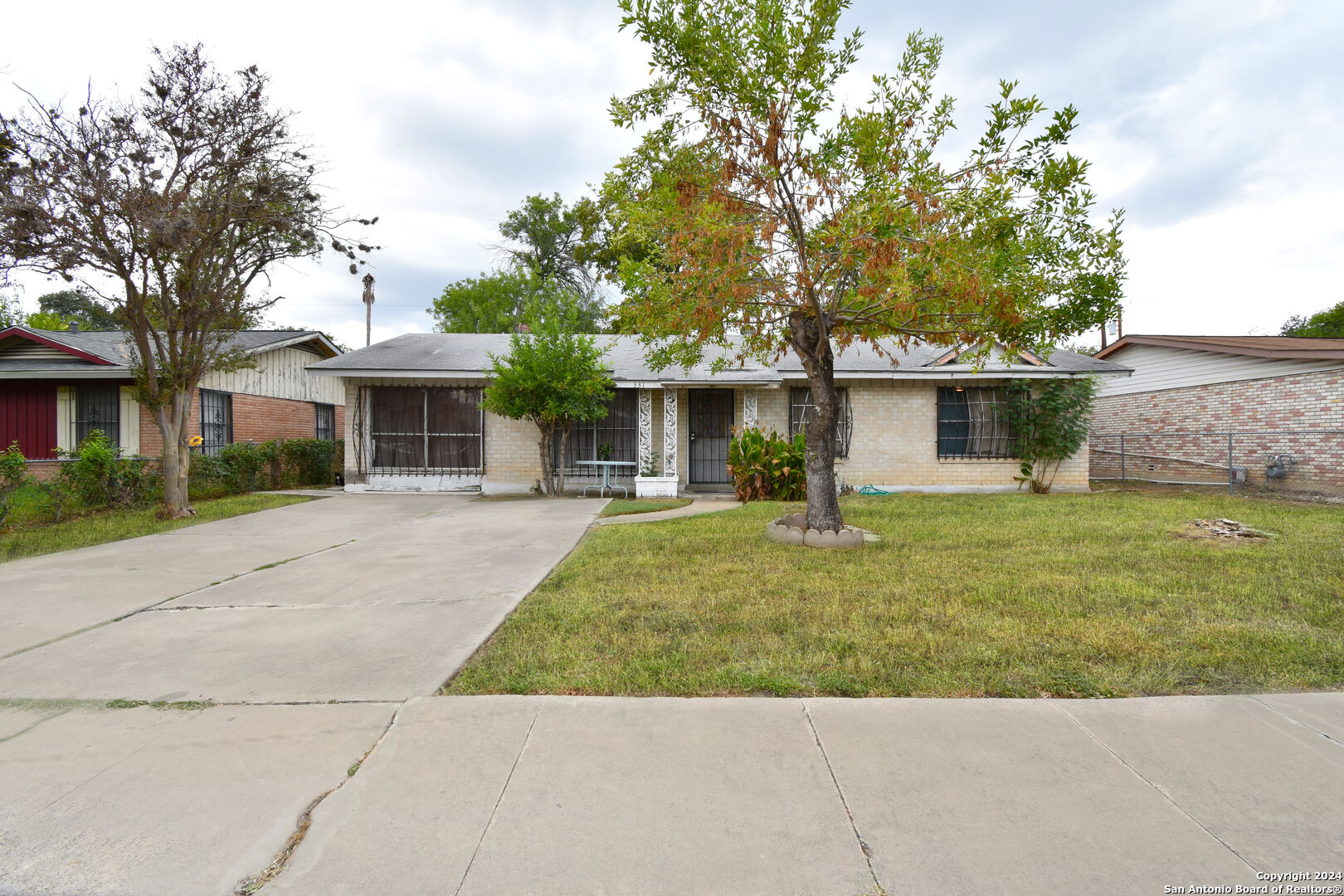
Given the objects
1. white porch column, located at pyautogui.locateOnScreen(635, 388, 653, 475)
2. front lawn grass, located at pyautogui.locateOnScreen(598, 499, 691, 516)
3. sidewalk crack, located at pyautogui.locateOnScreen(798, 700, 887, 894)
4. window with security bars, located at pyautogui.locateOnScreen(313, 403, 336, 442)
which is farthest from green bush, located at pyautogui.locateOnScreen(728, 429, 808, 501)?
window with security bars, located at pyautogui.locateOnScreen(313, 403, 336, 442)

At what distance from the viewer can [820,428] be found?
7.48 metres

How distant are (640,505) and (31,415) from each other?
13.2 meters

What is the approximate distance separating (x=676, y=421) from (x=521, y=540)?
5.90 meters

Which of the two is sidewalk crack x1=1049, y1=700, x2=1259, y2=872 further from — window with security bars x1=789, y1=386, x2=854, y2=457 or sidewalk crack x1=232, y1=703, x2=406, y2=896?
window with security bars x1=789, y1=386, x2=854, y2=457

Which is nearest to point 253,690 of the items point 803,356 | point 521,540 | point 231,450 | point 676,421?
point 521,540

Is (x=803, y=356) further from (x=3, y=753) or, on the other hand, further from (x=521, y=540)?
(x=3, y=753)

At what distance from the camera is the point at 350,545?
289 inches

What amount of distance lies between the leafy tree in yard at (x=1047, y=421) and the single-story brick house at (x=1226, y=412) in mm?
2606

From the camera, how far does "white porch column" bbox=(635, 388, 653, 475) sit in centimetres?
1227

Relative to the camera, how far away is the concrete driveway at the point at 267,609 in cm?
338

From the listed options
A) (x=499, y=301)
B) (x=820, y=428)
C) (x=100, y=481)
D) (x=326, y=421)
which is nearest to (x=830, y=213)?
(x=820, y=428)

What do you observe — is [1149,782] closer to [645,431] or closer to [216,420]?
[645,431]

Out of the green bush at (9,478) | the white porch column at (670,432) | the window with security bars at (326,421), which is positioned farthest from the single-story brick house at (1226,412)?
the window with security bars at (326,421)

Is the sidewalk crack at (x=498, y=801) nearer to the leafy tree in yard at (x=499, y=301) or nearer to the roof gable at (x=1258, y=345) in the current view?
the roof gable at (x=1258, y=345)
